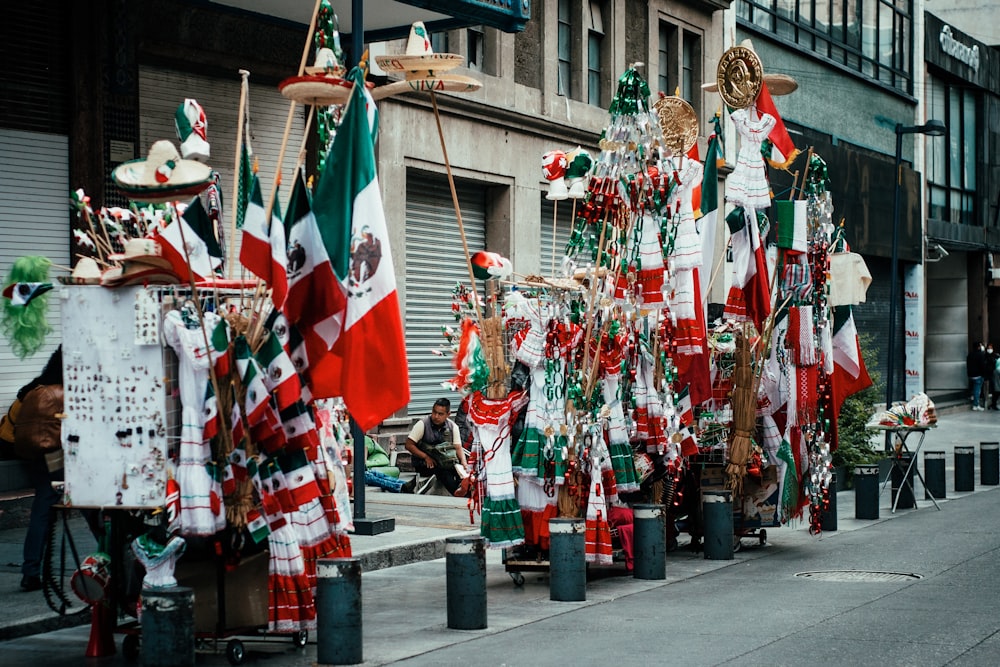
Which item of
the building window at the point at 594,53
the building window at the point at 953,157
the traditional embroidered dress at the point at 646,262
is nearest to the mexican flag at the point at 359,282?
the traditional embroidered dress at the point at 646,262

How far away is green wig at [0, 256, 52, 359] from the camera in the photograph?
8.79m

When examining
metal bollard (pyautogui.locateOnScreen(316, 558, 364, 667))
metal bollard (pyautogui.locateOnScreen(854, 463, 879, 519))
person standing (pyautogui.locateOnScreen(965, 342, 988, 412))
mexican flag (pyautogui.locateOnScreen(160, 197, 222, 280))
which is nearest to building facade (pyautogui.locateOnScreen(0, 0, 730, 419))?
mexican flag (pyautogui.locateOnScreen(160, 197, 222, 280))

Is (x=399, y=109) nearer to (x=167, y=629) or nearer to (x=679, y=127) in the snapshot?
(x=679, y=127)

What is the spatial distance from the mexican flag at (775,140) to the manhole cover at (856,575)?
411 centimetres

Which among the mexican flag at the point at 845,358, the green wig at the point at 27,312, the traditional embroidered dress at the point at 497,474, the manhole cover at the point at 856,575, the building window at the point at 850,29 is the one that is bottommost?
the manhole cover at the point at 856,575

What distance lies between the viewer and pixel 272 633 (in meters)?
8.52

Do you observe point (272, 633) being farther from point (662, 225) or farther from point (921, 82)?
point (921, 82)

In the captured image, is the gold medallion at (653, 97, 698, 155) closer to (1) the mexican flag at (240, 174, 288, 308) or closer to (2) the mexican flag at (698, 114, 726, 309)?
(2) the mexican flag at (698, 114, 726, 309)

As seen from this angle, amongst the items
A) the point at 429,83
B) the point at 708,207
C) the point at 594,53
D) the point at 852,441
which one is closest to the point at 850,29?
the point at 594,53

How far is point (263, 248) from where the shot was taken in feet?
27.3

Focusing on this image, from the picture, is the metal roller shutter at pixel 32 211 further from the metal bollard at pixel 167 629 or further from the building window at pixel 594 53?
the building window at pixel 594 53

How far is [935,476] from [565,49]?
10.0 m

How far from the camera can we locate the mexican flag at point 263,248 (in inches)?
326

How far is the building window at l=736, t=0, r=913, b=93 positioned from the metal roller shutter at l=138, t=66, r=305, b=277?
14.4 metres
